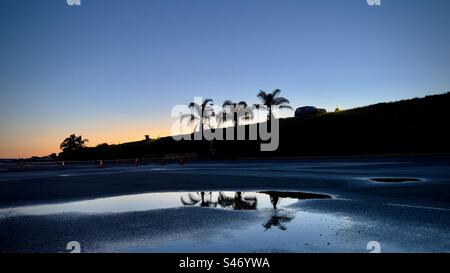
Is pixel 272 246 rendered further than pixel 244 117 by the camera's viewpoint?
No

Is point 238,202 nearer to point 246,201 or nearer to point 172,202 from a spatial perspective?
point 246,201

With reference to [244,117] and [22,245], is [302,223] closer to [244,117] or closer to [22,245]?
[22,245]

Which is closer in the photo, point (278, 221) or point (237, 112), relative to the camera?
point (278, 221)

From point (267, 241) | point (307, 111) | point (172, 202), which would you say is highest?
point (307, 111)

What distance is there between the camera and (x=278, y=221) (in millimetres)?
6355

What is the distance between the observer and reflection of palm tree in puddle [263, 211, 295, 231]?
19.4ft

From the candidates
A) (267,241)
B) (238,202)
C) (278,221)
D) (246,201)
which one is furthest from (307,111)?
(267,241)

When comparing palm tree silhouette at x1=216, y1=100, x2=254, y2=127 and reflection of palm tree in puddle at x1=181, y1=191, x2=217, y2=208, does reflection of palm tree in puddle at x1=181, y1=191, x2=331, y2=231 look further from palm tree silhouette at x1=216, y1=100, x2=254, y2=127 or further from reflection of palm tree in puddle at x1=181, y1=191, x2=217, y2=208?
palm tree silhouette at x1=216, y1=100, x2=254, y2=127

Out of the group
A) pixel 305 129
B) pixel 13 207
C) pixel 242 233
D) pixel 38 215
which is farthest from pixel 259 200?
pixel 305 129

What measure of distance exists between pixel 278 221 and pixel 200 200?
11.5ft

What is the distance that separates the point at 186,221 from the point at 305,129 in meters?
49.8

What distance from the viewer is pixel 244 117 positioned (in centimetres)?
5762

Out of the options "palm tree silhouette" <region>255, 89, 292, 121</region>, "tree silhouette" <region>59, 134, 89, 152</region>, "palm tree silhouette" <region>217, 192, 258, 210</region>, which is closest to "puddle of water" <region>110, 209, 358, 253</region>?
"palm tree silhouette" <region>217, 192, 258, 210</region>

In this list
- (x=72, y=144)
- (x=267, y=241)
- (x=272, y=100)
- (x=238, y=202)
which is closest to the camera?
(x=267, y=241)
